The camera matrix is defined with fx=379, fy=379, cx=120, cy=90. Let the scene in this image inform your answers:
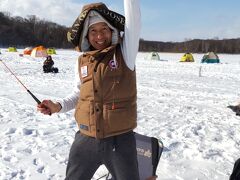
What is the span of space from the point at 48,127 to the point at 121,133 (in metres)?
4.20

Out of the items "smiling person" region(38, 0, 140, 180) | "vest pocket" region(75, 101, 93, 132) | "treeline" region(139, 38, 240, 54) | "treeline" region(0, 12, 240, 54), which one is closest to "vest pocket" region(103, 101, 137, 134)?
"smiling person" region(38, 0, 140, 180)

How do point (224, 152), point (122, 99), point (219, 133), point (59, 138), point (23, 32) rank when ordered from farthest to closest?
point (23, 32), point (219, 133), point (59, 138), point (224, 152), point (122, 99)

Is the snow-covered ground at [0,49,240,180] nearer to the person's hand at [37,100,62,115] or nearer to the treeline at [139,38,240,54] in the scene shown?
the person's hand at [37,100,62,115]

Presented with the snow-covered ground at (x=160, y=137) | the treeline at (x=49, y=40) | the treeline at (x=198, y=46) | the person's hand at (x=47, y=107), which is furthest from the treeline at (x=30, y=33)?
the person's hand at (x=47, y=107)

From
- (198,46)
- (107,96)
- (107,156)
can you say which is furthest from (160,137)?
(198,46)

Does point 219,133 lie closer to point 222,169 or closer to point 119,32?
point 222,169

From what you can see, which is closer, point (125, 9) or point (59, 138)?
point (125, 9)

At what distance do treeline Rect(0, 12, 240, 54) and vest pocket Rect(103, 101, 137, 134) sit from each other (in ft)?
277

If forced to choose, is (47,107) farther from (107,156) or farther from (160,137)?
(160,137)

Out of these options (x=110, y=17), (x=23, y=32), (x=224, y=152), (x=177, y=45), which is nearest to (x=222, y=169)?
(x=224, y=152)

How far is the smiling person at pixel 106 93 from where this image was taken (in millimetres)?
2467

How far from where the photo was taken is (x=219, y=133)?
20.7 feet

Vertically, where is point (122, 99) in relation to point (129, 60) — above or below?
below

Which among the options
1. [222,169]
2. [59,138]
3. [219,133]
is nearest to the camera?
[222,169]
